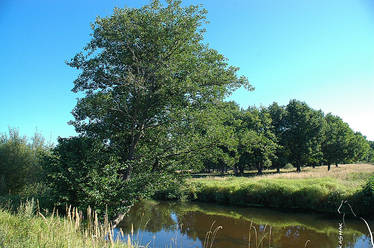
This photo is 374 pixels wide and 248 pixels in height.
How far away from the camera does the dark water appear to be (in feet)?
42.0

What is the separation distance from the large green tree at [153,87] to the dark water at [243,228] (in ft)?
12.8

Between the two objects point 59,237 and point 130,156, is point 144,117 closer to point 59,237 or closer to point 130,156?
point 130,156

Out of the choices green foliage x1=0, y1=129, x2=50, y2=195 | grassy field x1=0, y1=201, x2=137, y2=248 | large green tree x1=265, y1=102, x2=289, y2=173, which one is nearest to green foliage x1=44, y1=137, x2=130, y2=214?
grassy field x1=0, y1=201, x2=137, y2=248

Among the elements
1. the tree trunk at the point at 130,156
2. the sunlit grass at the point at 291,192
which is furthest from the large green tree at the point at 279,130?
the tree trunk at the point at 130,156

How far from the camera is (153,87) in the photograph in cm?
1165

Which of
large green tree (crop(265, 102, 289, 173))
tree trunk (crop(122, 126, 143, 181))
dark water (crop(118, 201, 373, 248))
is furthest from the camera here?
large green tree (crop(265, 102, 289, 173))

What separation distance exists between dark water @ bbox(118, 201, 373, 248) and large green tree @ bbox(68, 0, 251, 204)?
3.90 meters

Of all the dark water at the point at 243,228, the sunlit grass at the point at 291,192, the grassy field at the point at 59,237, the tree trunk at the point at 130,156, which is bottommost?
the dark water at the point at 243,228

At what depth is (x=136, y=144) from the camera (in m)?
12.1

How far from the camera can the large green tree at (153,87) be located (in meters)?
10.8

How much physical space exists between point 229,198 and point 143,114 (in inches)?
661

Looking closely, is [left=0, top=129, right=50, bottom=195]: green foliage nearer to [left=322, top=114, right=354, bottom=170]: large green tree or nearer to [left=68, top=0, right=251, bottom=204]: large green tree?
[left=68, top=0, right=251, bottom=204]: large green tree

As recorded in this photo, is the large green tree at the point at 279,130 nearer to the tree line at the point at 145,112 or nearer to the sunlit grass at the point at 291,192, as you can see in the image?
the sunlit grass at the point at 291,192

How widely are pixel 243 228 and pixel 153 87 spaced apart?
1139cm
